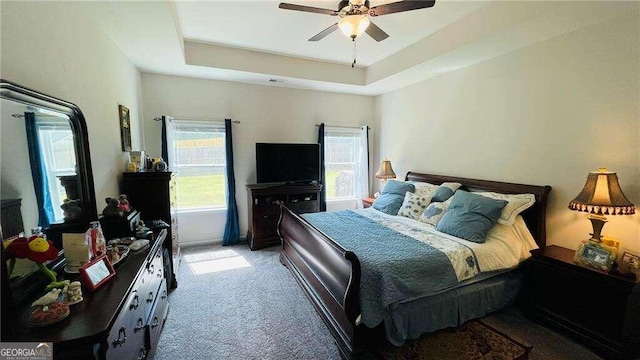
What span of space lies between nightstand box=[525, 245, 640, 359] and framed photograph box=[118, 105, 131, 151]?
4.21 metres

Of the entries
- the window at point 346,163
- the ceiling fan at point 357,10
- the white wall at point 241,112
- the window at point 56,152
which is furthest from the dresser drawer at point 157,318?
the window at point 346,163

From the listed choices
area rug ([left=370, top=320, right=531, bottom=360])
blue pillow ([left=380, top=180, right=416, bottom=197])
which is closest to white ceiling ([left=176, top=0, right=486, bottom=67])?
blue pillow ([left=380, top=180, right=416, bottom=197])

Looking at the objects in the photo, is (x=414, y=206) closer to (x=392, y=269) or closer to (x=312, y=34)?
(x=392, y=269)

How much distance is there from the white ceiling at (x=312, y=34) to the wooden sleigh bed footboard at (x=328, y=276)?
7.02 ft

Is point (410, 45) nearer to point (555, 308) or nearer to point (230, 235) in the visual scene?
point (555, 308)

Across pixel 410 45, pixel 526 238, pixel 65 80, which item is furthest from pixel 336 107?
pixel 65 80

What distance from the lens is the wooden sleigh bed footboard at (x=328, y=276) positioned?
182 centimetres

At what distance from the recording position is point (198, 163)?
4.14m

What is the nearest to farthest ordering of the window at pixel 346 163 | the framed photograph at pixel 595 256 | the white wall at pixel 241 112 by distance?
the framed photograph at pixel 595 256
the white wall at pixel 241 112
the window at pixel 346 163

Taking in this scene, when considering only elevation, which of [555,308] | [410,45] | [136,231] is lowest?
[555,308]

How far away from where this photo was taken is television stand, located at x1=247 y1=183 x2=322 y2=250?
402 cm

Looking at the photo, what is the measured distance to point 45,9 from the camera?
1.49 m

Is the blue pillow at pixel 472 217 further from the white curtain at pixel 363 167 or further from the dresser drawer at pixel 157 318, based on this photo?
the dresser drawer at pixel 157 318

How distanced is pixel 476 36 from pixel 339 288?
2.71 meters
